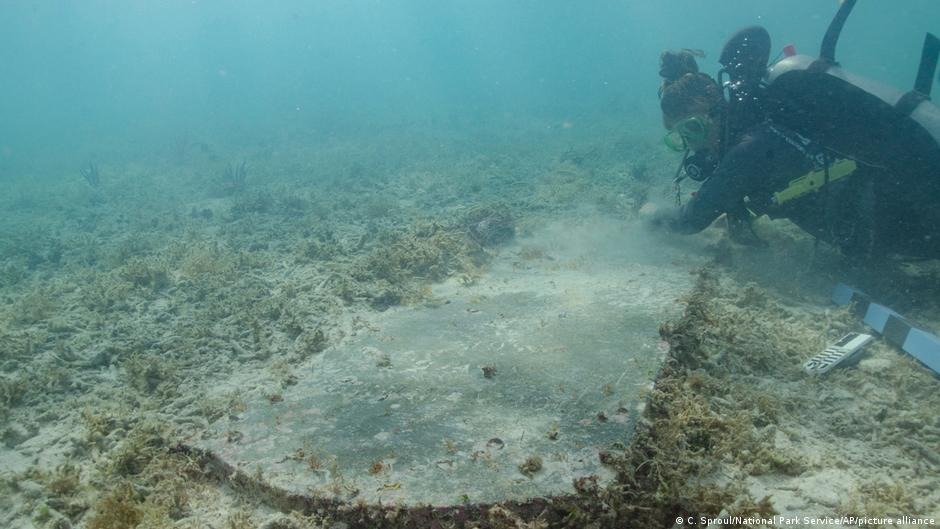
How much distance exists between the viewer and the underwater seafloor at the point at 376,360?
2863 millimetres

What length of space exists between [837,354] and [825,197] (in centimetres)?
223

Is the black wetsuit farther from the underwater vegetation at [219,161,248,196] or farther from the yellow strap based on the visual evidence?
the underwater vegetation at [219,161,248,196]

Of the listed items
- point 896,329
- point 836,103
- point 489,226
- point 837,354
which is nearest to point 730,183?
point 836,103

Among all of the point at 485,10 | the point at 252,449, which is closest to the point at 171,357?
the point at 252,449

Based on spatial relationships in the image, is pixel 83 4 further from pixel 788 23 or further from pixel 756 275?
pixel 788 23

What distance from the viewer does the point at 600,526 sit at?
102 inches

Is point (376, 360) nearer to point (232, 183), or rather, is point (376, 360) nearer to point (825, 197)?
point (825, 197)

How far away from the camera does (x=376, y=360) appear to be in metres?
4.41

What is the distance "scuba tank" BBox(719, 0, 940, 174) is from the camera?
4883 mm

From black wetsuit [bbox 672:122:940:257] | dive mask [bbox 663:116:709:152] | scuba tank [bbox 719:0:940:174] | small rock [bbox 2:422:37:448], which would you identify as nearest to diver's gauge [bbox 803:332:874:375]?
black wetsuit [bbox 672:122:940:257]

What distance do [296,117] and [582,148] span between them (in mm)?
22409

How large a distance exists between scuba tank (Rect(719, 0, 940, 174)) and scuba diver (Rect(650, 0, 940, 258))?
0.03 feet

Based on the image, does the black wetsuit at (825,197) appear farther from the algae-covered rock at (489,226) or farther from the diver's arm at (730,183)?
the algae-covered rock at (489,226)

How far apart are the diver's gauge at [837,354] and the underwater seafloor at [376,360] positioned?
0.38ft
